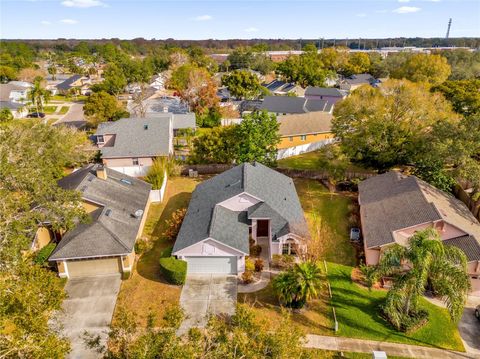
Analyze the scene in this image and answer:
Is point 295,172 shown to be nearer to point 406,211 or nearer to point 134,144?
point 406,211

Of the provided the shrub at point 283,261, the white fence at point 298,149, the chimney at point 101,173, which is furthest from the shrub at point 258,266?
the white fence at point 298,149

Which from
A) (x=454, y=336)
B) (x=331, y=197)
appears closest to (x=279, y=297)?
(x=454, y=336)

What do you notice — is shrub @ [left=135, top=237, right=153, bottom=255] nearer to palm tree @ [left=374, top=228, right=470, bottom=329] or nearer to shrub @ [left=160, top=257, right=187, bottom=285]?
shrub @ [left=160, top=257, right=187, bottom=285]

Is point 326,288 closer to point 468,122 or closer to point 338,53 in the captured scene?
point 468,122

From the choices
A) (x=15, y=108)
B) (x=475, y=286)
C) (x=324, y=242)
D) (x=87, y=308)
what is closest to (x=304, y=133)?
(x=324, y=242)

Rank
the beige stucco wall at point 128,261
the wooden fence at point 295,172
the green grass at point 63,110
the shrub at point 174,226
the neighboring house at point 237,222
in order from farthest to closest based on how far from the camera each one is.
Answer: the green grass at point 63,110 < the wooden fence at point 295,172 < the shrub at point 174,226 < the beige stucco wall at point 128,261 < the neighboring house at point 237,222

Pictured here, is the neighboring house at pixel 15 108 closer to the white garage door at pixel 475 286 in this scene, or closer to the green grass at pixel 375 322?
the green grass at pixel 375 322

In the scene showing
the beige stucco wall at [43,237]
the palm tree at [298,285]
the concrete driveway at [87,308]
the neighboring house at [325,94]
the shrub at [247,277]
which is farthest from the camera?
the neighboring house at [325,94]
